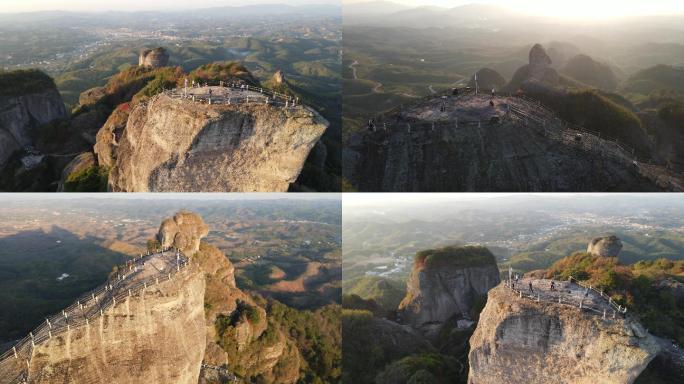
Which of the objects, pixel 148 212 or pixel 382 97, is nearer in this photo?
pixel 148 212

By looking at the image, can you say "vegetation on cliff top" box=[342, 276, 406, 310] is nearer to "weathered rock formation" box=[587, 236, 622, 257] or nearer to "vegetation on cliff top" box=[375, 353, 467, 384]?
"weathered rock formation" box=[587, 236, 622, 257]

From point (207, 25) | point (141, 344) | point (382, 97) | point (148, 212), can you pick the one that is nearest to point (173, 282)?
point (141, 344)

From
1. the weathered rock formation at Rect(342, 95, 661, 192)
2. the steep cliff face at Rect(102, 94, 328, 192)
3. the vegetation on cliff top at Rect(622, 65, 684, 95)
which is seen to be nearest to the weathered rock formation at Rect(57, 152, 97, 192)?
the steep cliff face at Rect(102, 94, 328, 192)

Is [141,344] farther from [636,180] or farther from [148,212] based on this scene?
[148,212]

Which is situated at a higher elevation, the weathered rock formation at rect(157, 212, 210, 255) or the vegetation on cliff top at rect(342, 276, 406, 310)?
the weathered rock formation at rect(157, 212, 210, 255)

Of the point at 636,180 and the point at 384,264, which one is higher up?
the point at 636,180

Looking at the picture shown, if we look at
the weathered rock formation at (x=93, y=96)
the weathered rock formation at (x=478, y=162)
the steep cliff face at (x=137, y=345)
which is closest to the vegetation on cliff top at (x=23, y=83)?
the weathered rock formation at (x=93, y=96)

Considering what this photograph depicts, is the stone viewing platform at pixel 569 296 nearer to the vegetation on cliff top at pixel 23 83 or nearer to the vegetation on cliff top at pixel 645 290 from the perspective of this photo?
the vegetation on cliff top at pixel 645 290
